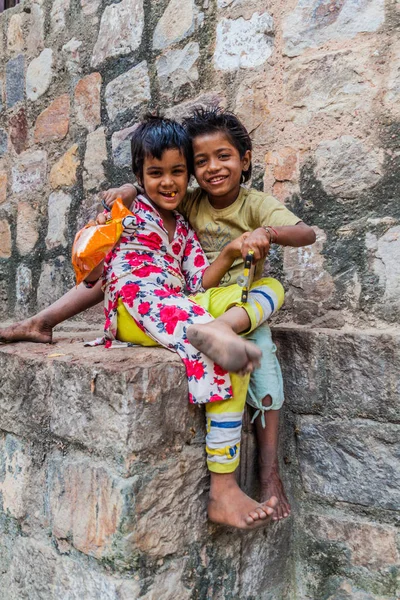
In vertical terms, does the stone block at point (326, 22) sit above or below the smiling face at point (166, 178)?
above

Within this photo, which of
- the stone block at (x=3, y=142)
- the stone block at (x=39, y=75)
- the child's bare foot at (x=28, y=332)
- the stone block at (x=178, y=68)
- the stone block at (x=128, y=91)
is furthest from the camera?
the stone block at (x=3, y=142)

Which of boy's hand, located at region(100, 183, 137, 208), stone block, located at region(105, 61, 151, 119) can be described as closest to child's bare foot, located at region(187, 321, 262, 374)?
boy's hand, located at region(100, 183, 137, 208)

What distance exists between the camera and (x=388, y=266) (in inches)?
67.9

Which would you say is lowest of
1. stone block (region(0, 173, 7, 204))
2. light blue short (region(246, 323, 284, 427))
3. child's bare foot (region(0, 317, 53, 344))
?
light blue short (region(246, 323, 284, 427))

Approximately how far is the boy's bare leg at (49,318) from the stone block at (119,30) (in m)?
1.12

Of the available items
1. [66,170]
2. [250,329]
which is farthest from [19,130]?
[250,329]

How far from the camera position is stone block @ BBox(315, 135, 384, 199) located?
176 cm

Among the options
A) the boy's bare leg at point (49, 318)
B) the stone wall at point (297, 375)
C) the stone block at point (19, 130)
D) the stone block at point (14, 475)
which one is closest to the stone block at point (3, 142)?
the stone block at point (19, 130)

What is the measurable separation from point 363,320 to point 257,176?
65 cm

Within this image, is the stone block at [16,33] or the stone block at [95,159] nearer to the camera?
the stone block at [95,159]

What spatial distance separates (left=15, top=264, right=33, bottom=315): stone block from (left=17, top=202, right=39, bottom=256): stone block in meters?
0.09

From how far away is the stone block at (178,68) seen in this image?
2189 millimetres

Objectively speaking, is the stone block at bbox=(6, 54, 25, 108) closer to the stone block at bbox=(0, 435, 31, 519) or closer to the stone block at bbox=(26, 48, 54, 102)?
the stone block at bbox=(26, 48, 54, 102)

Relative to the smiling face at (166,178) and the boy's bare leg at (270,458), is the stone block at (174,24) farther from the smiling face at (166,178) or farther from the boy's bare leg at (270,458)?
the boy's bare leg at (270,458)
